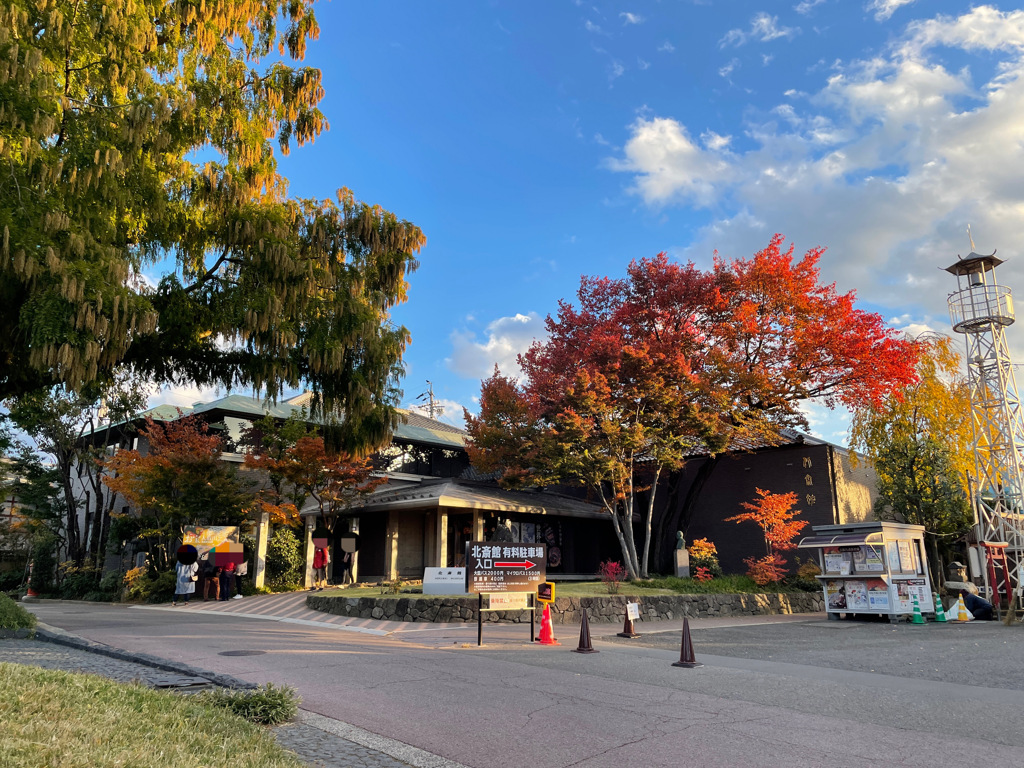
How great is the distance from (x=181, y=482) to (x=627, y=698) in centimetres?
1863

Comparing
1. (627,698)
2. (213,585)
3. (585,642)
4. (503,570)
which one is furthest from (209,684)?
(213,585)

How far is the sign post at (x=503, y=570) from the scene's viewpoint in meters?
12.2

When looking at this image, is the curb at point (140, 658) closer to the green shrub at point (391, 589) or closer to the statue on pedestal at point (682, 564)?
the green shrub at point (391, 589)

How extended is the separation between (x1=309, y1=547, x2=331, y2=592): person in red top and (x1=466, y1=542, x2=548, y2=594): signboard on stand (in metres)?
12.1

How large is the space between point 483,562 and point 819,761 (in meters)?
7.81

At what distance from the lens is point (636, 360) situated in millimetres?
21672

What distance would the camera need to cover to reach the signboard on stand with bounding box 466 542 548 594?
12172 mm

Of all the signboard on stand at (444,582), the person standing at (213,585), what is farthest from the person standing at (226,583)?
the signboard on stand at (444,582)

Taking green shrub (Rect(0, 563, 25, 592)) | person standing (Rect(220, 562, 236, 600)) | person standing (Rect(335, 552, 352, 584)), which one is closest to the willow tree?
person standing (Rect(220, 562, 236, 600))

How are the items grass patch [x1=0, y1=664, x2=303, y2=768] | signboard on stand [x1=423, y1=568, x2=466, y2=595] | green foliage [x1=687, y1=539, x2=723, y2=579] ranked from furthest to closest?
green foliage [x1=687, y1=539, x2=723, y2=579] → signboard on stand [x1=423, y1=568, x2=466, y2=595] → grass patch [x1=0, y1=664, x2=303, y2=768]

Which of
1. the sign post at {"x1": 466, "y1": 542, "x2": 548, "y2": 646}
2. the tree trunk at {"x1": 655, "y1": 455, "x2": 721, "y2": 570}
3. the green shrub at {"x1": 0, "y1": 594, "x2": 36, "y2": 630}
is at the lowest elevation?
the green shrub at {"x1": 0, "y1": 594, "x2": 36, "y2": 630}

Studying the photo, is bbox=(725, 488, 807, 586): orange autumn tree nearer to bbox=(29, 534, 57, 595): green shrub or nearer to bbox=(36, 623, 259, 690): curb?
bbox=(36, 623, 259, 690): curb

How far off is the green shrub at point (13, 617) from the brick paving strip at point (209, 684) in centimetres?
35

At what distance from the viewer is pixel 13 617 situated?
10.6m
